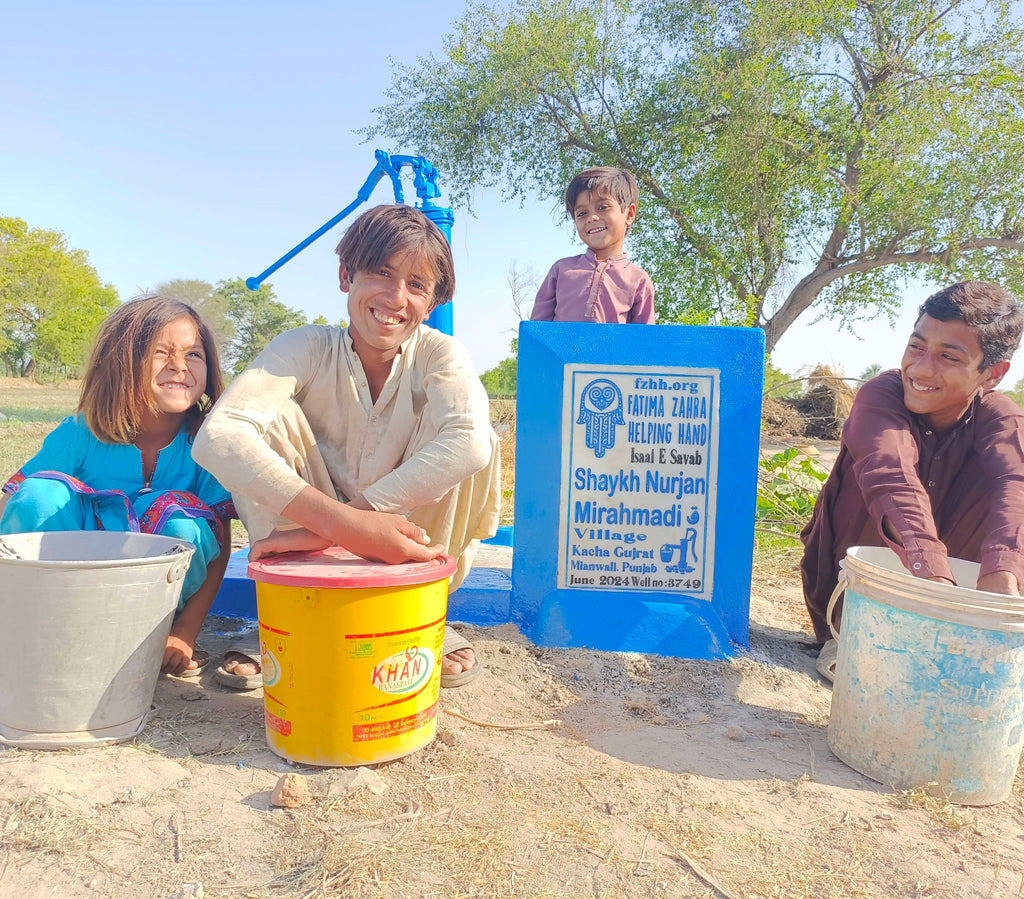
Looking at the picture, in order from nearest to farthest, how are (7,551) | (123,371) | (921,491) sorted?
1. (7,551)
2. (921,491)
3. (123,371)

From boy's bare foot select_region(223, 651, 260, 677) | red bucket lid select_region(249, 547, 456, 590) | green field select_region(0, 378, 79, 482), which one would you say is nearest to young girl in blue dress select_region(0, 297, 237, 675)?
boy's bare foot select_region(223, 651, 260, 677)

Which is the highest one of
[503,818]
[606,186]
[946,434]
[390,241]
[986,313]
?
[606,186]

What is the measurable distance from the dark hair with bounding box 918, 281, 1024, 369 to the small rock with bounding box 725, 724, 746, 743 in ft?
4.45

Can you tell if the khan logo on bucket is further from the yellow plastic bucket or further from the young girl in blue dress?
the young girl in blue dress

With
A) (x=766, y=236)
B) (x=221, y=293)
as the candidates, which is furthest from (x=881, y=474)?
(x=221, y=293)

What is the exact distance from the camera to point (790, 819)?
5.58 feet

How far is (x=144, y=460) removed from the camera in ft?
8.45

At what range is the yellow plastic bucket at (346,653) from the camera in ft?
5.71

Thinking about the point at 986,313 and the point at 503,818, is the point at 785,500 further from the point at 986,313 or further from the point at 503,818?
the point at 503,818

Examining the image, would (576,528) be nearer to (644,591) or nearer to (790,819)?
(644,591)

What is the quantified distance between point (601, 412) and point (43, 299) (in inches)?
1539

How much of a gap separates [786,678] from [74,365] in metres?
41.7

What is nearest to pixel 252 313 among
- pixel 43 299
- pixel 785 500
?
pixel 43 299

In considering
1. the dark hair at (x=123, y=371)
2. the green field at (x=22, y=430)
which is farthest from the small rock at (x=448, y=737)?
the green field at (x=22, y=430)
